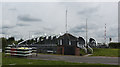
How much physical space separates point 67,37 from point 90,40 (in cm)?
1488

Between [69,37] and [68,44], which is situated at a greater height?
[69,37]

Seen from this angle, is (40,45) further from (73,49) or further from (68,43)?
(73,49)

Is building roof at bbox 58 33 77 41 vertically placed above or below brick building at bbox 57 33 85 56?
above

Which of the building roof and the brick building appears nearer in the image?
the brick building

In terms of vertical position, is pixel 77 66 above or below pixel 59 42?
below

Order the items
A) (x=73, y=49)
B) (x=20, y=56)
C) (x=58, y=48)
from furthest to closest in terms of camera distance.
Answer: (x=58, y=48), (x=73, y=49), (x=20, y=56)

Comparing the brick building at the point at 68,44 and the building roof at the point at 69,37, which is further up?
the building roof at the point at 69,37

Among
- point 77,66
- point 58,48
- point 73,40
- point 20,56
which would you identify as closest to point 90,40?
point 73,40

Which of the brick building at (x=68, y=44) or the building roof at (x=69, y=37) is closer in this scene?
the brick building at (x=68, y=44)

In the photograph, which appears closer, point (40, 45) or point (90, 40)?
point (40, 45)

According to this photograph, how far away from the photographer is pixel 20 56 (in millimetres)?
22328

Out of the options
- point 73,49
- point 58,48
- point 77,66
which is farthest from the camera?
point 58,48

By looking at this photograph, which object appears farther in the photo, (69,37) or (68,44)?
(69,37)

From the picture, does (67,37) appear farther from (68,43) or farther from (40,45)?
(40,45)
